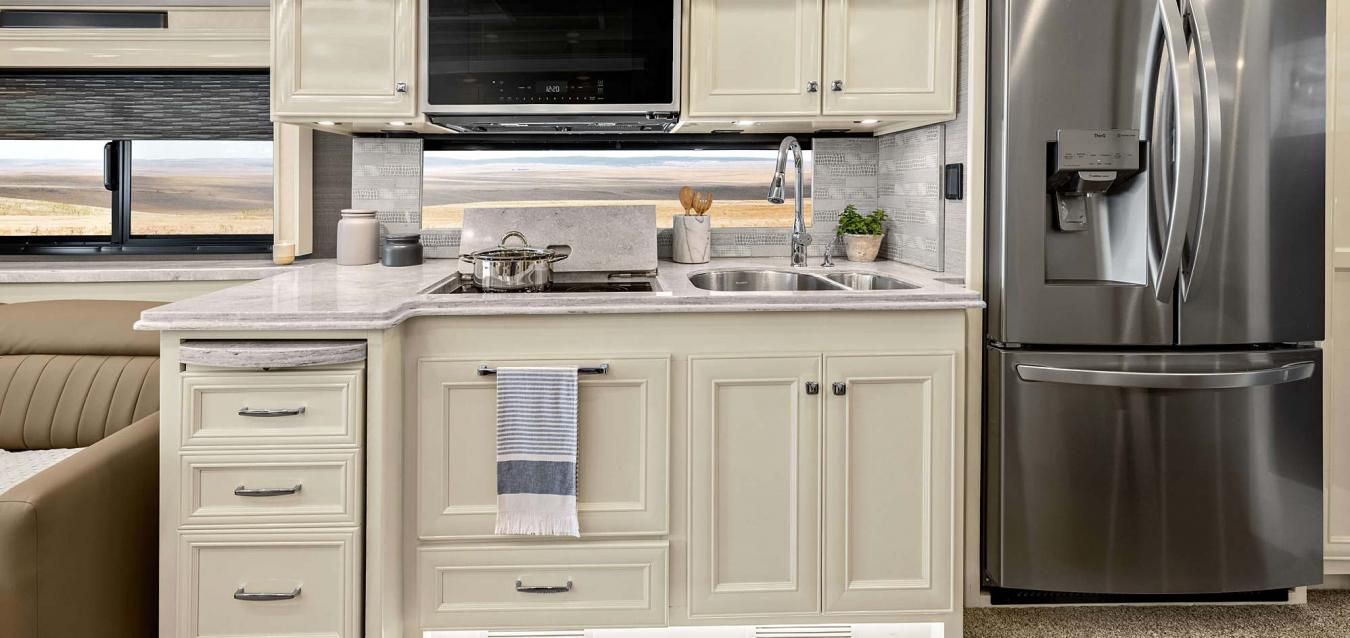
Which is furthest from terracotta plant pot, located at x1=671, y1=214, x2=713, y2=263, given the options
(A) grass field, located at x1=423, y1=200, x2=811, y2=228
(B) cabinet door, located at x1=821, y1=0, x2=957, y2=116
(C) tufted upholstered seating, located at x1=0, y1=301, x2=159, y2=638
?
(C) tufted upholstered seating, located at x1=0, y1=301, x2=159, y2=638

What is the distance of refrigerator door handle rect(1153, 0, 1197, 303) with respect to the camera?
6.88ft

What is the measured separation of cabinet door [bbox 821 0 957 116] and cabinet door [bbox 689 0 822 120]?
0.06 meters

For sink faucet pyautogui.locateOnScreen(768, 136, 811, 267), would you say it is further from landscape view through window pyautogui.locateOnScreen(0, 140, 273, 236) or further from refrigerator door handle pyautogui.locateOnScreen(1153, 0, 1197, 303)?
landscape view through window pyautogui.locateOnScreen(0, 140, 273, 236)

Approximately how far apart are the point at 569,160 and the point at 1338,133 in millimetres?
2205

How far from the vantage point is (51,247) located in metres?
3.13

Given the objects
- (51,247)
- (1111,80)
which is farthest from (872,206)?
(51,247)

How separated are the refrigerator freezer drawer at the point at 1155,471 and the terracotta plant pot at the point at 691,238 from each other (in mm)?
1059

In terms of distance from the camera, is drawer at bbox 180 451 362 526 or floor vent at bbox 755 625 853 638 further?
floor vent at bbox 755 625 853 638

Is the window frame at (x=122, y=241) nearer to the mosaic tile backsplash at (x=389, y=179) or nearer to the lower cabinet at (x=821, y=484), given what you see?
the mosaic tile backsplash at (x=389, y=179)

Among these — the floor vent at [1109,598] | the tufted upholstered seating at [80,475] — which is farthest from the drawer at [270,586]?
the floor vent at [1109,598]

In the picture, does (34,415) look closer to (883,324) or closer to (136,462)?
(136,462)

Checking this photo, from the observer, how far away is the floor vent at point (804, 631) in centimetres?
224

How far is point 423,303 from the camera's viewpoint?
6.77ft

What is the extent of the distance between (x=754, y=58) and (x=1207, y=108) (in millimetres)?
1136
